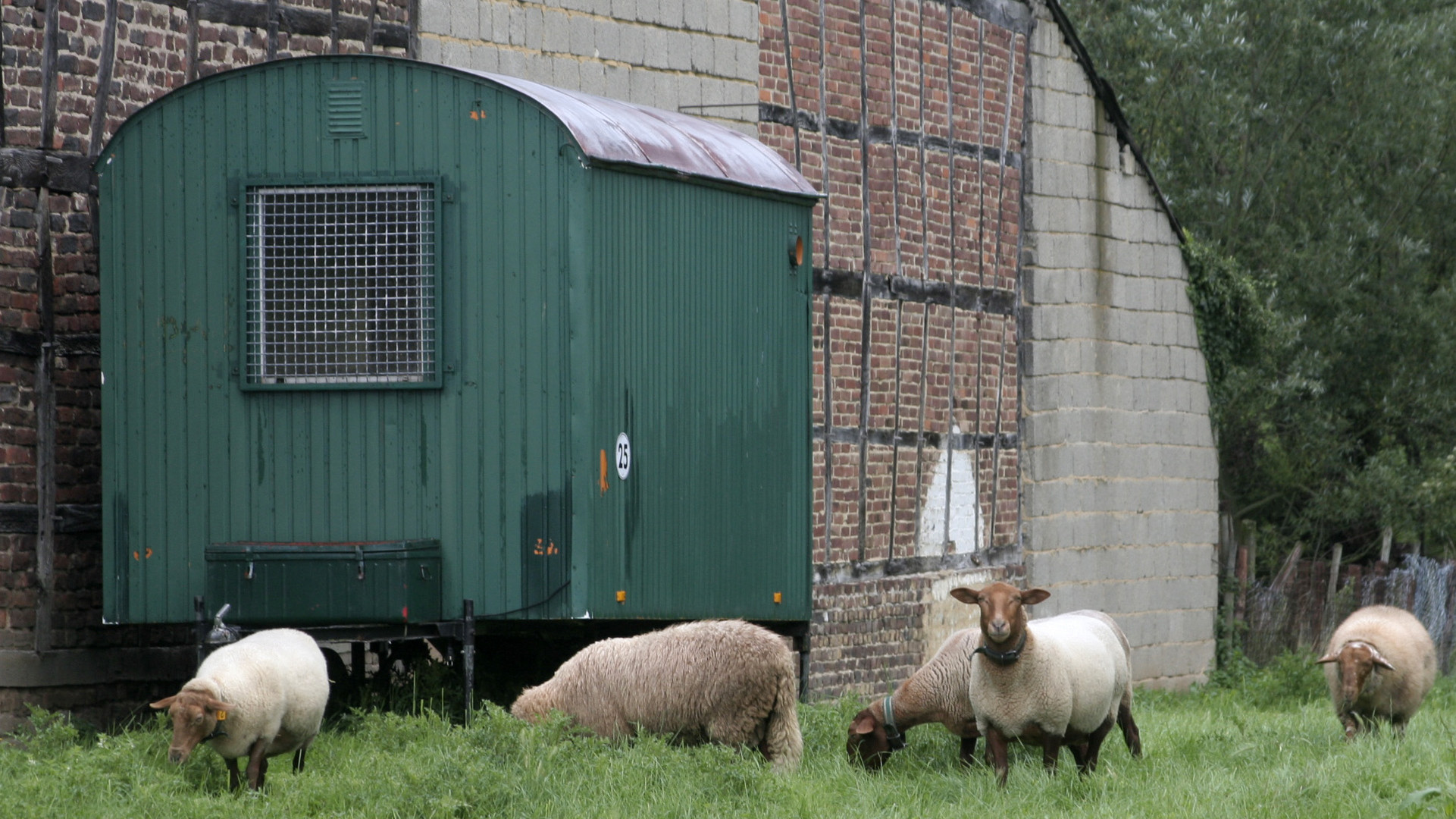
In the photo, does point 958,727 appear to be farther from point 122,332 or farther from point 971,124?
point 971,124

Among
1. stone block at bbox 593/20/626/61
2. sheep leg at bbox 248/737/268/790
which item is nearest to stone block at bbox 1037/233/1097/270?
stone block at bbox 593/20/626/61

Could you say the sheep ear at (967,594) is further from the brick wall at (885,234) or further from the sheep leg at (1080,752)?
the brick wall at (885,234)

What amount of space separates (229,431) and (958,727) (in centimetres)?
455

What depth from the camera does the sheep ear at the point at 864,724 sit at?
10031 mm

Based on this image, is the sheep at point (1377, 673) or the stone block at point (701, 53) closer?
the sheep at point (1377, 673)

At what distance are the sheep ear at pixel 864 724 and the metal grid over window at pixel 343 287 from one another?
124 inches

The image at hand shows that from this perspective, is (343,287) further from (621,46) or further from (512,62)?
(621,46)

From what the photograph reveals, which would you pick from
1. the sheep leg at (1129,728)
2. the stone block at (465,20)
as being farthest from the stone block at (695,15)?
the sheep leg at (1129,728)

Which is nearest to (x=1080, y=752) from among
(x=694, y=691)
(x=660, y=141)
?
(x=694, y=691)

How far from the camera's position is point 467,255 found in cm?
983

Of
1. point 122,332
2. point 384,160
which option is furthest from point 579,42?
point 122,332

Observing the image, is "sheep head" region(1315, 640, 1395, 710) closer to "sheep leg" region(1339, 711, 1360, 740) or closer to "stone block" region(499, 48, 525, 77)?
"sheep leg" region(1339, 711, 1360, 740)

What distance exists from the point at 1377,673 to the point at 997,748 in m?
3.21

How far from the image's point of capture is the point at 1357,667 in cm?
1099
